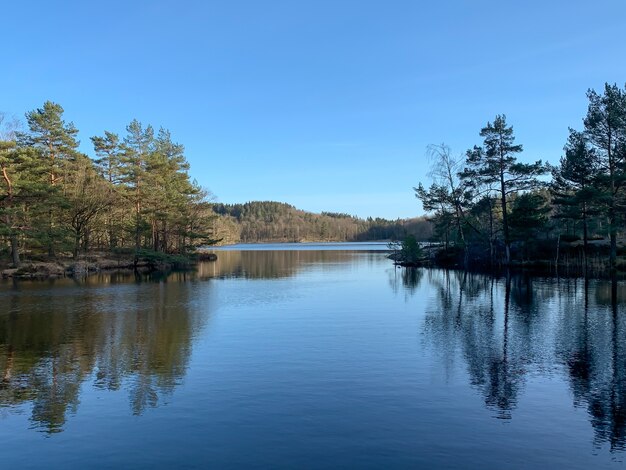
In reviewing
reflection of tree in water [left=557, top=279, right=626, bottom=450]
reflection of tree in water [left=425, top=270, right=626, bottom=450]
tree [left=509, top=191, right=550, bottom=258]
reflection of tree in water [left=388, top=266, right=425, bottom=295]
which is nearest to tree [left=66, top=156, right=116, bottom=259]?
reflection of tree in water [left=388, top=266, right=425, bottom=295]

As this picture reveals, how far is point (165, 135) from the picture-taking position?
81562mm

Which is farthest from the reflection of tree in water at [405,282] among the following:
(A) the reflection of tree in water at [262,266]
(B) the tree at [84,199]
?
(B) the tree at [84,199]

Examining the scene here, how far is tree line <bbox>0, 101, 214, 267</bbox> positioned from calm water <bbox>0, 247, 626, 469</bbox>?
72.6ft

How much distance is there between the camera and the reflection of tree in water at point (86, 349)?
1254 cm

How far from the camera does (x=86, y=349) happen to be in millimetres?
17203

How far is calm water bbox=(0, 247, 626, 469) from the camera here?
9.27m

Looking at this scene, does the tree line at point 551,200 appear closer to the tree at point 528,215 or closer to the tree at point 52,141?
the tree at point 528,215

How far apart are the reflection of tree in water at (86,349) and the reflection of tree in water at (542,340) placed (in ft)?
30.0

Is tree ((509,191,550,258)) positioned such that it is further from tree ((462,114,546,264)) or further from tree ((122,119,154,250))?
tree ((122,119,154,250))

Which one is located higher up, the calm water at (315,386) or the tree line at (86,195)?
the tree line at (86,195)

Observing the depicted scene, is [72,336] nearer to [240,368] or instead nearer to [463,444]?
[240,368]

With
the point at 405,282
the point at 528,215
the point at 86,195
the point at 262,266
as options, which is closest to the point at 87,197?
the point at 86,195

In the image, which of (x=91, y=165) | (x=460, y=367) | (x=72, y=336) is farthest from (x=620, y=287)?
(x=91, y=165)

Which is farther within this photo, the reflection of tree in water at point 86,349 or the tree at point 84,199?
Answer: the tree at point 84,199
